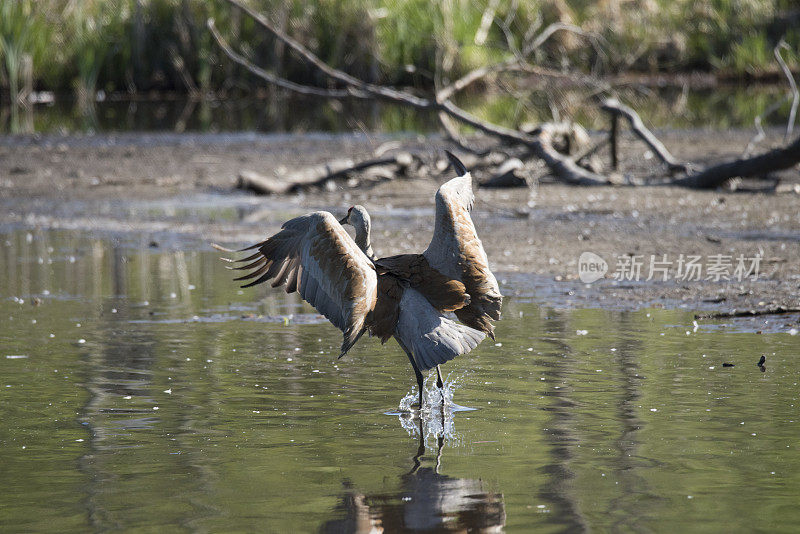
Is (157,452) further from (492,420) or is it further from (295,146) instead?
(295,146)

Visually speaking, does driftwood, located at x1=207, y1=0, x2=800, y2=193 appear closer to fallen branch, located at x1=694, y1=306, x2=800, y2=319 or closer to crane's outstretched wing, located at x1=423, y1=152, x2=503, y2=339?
fallen branch, located at x1=694, y1=306, x2=800, y2=319

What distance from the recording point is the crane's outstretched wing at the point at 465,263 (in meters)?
5.75

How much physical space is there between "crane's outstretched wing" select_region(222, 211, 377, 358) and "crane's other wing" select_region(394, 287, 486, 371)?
0.18 metres

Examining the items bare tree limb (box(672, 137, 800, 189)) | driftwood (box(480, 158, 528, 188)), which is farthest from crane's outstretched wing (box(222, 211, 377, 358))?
driftwood (box(480, 158, 528, 188))

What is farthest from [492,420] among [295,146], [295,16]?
[295,16]

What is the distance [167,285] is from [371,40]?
14.9m

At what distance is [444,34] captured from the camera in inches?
892

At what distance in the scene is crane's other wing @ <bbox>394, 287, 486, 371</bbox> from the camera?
5355 millimetres

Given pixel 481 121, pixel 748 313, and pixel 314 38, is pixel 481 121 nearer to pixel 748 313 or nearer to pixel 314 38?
pixel 748 313

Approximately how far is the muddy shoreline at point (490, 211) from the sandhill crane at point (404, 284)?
2312 mm

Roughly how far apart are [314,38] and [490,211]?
12.9 m

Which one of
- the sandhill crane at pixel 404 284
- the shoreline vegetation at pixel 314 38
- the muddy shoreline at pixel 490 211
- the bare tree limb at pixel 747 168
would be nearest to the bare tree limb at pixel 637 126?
the bare tree limb at pixel 747 168
